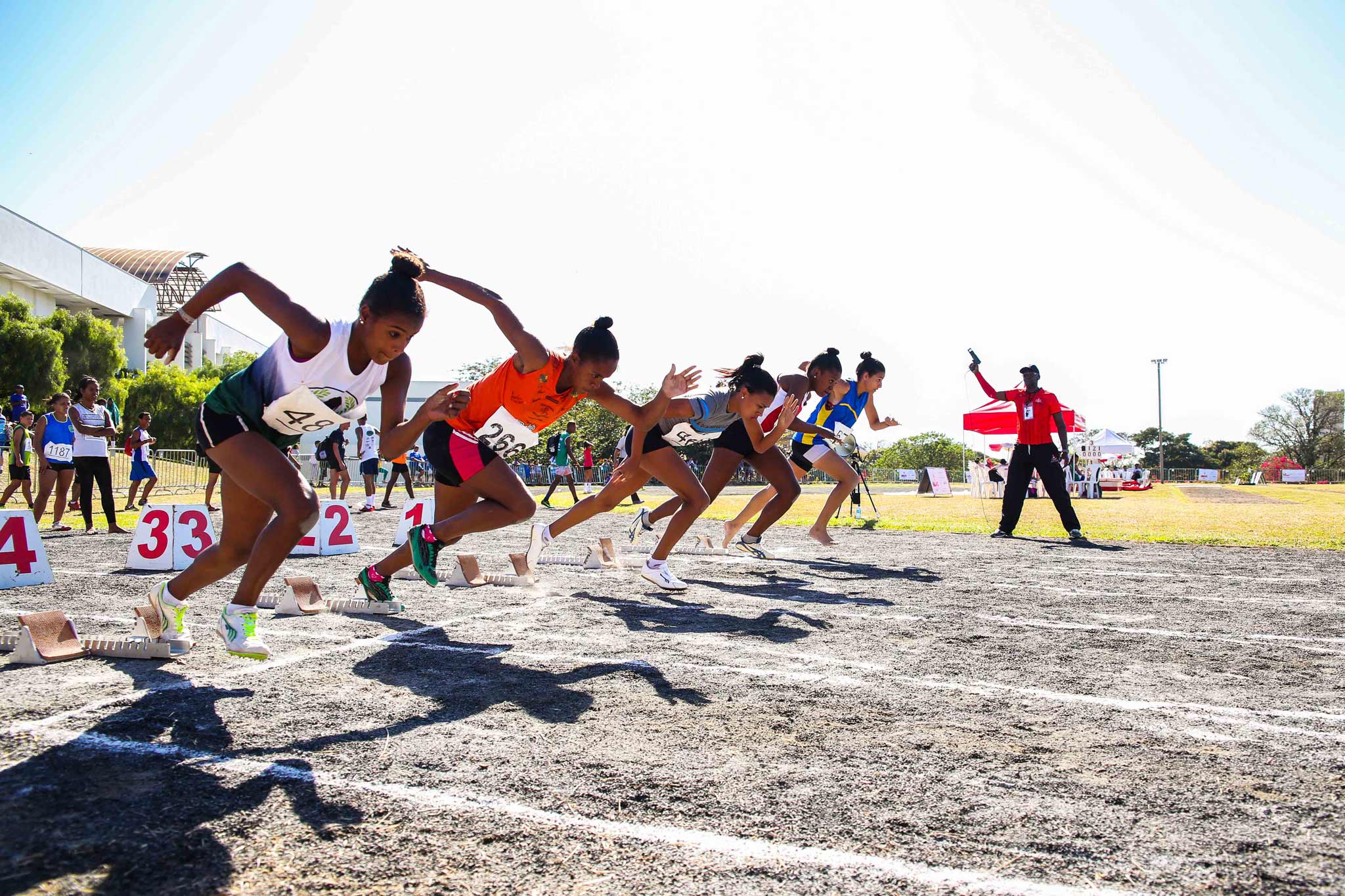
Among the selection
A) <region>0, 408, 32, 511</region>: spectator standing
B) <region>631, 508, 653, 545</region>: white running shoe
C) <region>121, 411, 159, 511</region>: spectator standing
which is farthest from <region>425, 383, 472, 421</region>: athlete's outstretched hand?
<region>121, 411, 159, 511</region>: spectator standing

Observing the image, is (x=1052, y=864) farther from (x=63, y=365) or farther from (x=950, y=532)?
(x=63, y=365)

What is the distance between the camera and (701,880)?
6.40 ft

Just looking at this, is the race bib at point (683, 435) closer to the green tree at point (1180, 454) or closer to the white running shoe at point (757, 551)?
the white running shoe at point (757, 551)

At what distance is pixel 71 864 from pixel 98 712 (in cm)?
138

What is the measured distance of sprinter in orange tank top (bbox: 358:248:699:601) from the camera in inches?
209

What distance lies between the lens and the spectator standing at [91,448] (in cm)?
1177

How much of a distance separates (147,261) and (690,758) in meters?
88.9

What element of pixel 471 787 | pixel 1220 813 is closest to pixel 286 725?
pixel 471 787

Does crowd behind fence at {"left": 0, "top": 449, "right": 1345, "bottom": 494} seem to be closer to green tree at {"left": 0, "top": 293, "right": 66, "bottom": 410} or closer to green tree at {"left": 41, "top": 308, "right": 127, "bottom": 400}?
green tree at {"left": 41, "top": 308, "right": 127, "bottom": 400}

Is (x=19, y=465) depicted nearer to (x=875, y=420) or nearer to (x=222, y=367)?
(x=875, y=420)

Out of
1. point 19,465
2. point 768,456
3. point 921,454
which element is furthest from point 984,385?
point 921,454

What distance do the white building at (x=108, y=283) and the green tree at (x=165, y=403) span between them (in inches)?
79.8

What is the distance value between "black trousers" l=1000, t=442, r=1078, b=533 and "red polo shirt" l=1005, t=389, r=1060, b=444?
12 cm

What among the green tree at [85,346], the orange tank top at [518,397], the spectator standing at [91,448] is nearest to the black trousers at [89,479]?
the spectator standing at [91,448]
